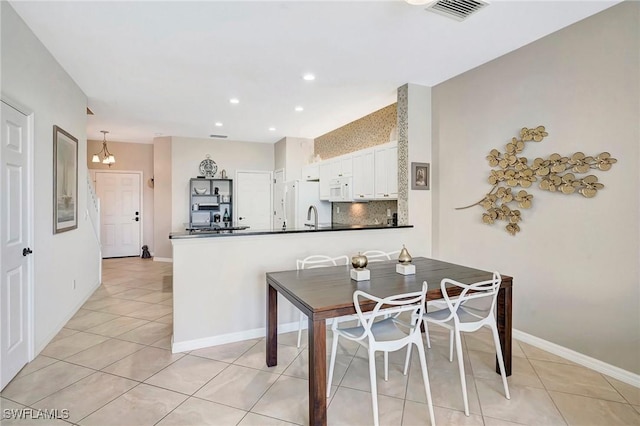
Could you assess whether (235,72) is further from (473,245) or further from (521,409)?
(521,409)

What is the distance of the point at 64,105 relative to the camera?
137 inches

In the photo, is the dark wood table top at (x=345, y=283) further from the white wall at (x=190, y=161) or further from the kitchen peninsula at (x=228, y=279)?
the white wall at (x=190, y=161)

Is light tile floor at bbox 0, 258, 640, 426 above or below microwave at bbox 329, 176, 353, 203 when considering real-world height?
below

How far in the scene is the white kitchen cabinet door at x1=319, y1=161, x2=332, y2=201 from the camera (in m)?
5.64

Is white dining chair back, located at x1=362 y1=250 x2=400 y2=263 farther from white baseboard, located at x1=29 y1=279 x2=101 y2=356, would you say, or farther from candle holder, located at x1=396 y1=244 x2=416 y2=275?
white baseboard, located at x1=29 y1=279 x2=101 y2=356

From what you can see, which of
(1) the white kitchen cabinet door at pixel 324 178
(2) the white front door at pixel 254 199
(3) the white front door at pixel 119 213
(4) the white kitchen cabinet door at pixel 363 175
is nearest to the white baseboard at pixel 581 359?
(4) the white kitchen cabinet door at pixel 363 175

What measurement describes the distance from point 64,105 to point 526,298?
5.15 meters

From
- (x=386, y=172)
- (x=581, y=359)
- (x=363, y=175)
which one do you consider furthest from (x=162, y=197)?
(x=581, y=359)

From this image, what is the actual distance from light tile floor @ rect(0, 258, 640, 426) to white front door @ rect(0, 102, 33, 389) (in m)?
0.23

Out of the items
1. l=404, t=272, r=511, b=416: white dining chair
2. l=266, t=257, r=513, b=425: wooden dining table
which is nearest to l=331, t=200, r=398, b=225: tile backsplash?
l=266, t=257, r=513, b=425: wooden dining table

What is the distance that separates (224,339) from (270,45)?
2.76m

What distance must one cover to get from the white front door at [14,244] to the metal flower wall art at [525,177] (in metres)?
4.12

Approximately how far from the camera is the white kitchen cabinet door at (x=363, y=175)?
14.8ft

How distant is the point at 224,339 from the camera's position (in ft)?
9.83
